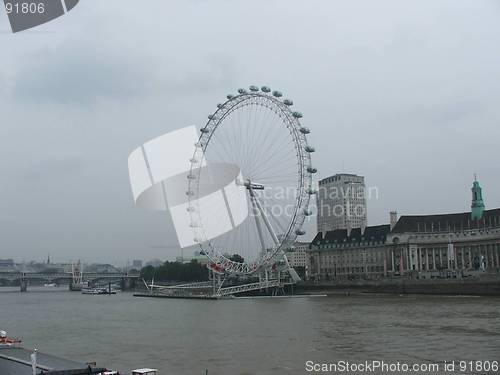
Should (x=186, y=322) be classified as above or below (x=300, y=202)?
below

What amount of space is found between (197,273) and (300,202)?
58.6 meters

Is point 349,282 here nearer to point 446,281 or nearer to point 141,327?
point 446,281

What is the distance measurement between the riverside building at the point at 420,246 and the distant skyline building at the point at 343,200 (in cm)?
1130

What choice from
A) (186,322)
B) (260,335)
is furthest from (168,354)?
(186,322)

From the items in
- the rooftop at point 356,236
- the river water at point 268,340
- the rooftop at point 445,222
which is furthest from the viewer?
the rooftop at point 356,236

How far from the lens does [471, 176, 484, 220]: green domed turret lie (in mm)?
70000

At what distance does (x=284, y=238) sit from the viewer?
135 feet

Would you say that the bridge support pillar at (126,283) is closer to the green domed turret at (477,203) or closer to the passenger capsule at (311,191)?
the green domed turret at (477,203)

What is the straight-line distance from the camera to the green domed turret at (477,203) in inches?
2756

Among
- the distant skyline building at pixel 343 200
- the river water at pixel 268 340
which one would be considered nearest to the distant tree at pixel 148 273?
the distant skyline building at pixel 343 200

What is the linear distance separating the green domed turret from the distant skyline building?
942 inches

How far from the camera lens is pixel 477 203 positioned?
70812 millimetres

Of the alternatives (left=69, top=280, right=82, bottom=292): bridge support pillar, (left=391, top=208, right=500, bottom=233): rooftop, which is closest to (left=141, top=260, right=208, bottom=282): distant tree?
(left=69, top=280, right=82, bottom=292): bridge support pillar

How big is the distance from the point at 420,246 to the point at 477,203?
8.39 meters
